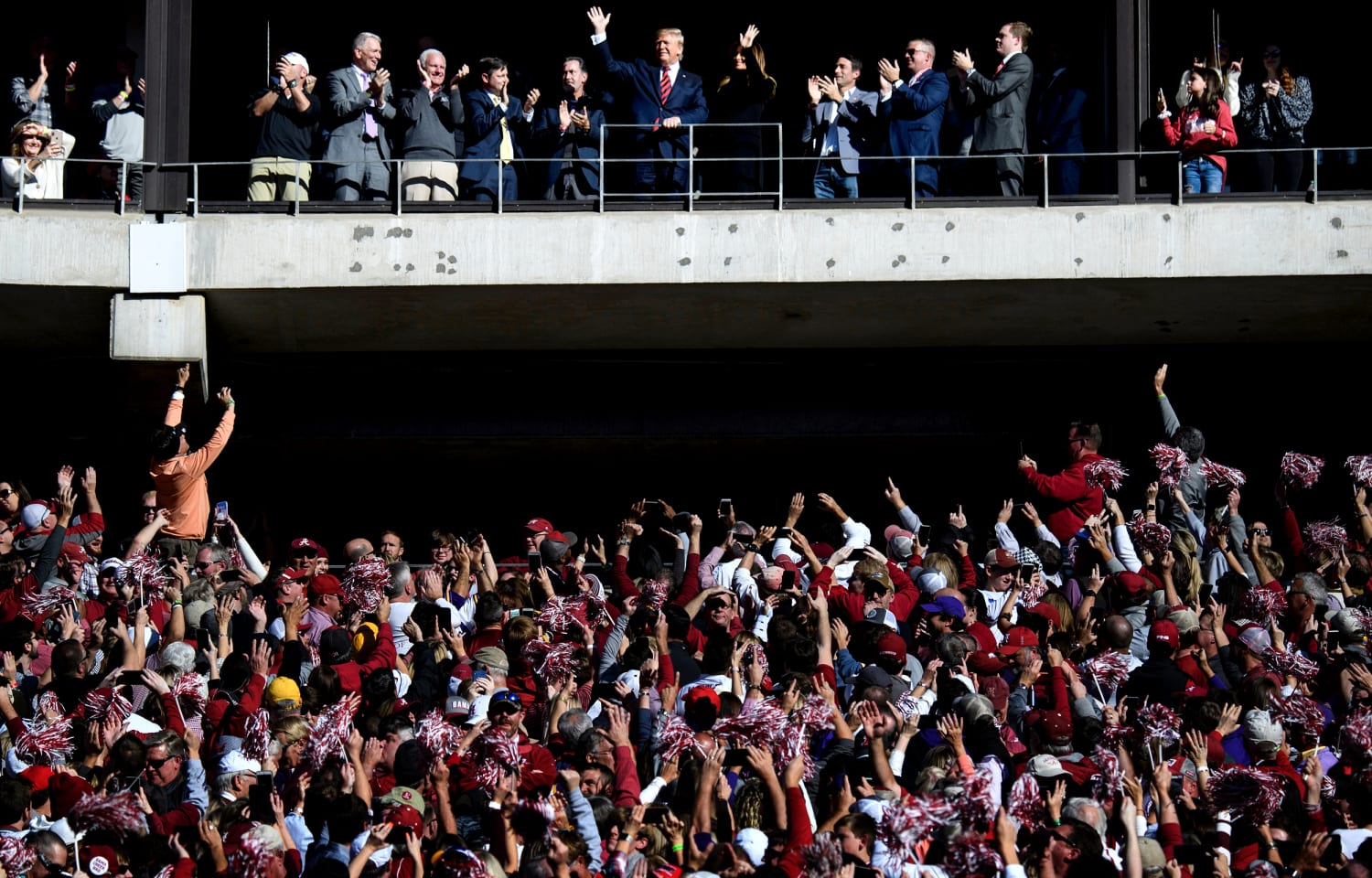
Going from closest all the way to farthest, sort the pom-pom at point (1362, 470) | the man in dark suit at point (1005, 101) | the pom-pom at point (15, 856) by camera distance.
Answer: the pom-pom at point (15, 856), the pom-pom at point (1362, 470), the man in dark suit at point (1005, 101)

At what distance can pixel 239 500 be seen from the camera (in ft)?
65.2

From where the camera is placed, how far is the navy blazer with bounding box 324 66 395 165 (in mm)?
15922

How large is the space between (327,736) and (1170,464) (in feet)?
25.2

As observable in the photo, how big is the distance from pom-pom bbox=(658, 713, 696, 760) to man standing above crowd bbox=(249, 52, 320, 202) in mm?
7653

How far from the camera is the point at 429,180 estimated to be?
16297mm

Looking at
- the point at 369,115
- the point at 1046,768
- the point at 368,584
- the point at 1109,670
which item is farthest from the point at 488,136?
the point at 1046,768

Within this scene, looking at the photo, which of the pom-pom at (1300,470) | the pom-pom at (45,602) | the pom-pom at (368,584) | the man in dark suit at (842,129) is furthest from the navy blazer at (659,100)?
the pom-pom at (45,602)

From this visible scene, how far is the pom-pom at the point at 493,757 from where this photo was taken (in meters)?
9.52

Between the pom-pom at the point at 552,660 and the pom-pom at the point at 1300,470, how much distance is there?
22.4ft

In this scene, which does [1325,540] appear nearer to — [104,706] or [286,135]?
[104,706]

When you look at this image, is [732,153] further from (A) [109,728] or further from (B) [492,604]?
(A) [109,728]

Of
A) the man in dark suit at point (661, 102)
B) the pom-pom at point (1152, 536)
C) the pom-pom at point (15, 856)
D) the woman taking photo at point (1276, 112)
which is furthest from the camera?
the woman taking photo at point (1276, 112)

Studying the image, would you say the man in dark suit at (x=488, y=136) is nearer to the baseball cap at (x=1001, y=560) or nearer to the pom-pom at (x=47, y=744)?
the baseball cap at (x=1001, y=560)

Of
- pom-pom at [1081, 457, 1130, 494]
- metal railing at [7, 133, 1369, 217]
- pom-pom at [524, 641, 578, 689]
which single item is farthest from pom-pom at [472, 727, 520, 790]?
metal railing at [7, 133, 1369, 217]
